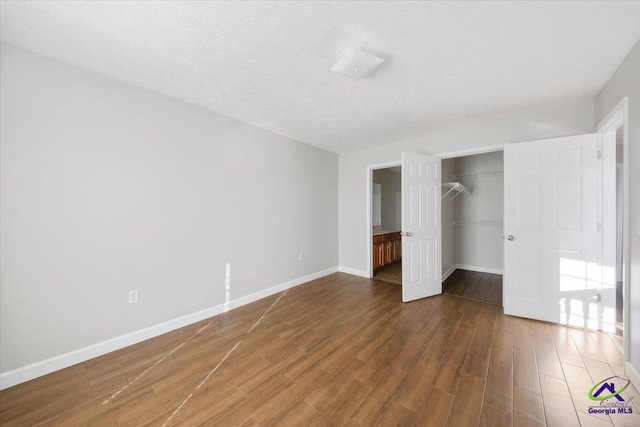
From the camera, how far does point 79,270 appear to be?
199 cm

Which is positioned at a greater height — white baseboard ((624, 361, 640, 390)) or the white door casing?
the white door casing

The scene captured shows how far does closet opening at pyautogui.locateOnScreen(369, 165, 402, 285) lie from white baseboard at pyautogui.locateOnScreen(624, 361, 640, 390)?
8.19 feet

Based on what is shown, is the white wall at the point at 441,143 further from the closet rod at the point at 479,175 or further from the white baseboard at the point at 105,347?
the white baseboard at the point at 105,347

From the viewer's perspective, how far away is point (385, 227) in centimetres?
606

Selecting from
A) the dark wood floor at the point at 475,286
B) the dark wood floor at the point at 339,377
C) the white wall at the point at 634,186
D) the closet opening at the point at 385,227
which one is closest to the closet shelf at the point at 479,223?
the dark wood floor at the point at 475,286

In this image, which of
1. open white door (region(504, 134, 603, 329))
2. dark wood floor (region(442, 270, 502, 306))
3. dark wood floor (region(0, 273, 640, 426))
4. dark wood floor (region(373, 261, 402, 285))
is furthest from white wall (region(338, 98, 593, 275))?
dark wood floor (region(0, 273, 640, 426))

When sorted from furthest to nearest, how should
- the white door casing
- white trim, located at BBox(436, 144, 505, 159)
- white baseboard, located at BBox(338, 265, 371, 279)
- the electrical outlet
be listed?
white baseboard, located at BBox(338, 265, 371, 279) → white trim, located at BBox(436, 144, 505, 159) → the white door casing → the electrical outlet

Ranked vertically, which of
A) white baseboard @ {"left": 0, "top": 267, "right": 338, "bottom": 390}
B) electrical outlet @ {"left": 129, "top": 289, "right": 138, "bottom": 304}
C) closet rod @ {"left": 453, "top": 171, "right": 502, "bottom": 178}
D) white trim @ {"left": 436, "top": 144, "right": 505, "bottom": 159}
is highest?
white trim @ {"left": 436, "top": 144, "right": 505, "bottom": 159}

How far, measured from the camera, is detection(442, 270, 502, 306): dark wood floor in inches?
134

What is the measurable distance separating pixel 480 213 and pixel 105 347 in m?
6.32

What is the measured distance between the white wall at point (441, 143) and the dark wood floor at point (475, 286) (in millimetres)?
1563

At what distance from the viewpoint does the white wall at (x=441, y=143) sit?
265 cm

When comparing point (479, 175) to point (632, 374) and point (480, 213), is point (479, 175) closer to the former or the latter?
point (480, 213)

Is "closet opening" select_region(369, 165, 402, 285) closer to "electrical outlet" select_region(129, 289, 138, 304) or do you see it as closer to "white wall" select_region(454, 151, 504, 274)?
"white wall" select_region(454, 151, 504, 274)
